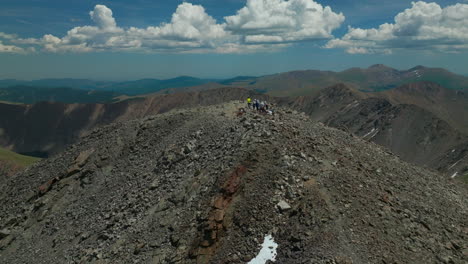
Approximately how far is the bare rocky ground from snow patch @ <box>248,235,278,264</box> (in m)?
0.35

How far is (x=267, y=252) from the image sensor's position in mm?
20312

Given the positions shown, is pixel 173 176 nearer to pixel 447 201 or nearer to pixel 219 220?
pixel 219 220

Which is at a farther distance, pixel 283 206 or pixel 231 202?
pixel 231 202

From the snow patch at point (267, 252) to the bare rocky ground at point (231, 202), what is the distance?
0.35 m

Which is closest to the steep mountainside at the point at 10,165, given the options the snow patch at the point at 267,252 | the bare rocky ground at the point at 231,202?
the bare rocky ground at the point at 231,202

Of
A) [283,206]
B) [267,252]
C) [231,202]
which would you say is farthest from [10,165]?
[267,252]

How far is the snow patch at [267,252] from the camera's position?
Answer: 2002 cm

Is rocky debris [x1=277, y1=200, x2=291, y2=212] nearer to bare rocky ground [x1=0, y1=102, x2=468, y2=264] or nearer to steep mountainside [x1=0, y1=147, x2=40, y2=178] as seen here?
bare rocky ground [x1=0, y1=102, x2=468, y2=264]

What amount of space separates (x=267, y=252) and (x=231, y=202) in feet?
14.4

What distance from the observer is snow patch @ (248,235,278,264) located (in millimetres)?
20016

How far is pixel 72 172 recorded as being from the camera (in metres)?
38.8

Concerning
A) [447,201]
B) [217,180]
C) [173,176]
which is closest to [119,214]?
[173,176]

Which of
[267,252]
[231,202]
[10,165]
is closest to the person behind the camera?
[267,252]

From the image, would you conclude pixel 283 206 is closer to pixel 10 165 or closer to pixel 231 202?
pixel 231 202
